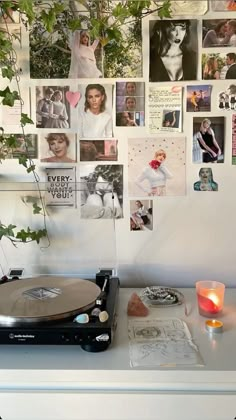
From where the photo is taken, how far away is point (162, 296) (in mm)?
1318

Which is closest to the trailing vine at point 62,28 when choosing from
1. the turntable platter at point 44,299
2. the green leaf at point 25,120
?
the green leaf at point 25,120

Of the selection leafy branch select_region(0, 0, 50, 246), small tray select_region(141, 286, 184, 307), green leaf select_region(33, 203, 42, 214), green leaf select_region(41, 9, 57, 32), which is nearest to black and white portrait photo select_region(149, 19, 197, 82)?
green leaf select_region(41, 9, 57, 32)

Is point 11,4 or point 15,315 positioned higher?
point 11,4

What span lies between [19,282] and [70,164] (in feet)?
1.42

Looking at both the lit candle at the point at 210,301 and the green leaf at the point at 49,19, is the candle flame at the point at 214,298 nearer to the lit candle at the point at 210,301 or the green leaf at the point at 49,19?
the lit candle at the point at 210,301

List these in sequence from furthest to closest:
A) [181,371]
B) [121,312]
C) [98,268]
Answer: [98,268]
[121,312]
[181,371]

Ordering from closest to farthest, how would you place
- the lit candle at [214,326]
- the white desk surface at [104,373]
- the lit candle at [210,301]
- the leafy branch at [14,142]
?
the white desk surface at [104,373], the lit candle at [214,326], the lit candle at [210,301], the leafy branch at [14,142]

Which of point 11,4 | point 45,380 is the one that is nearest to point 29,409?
point 45,380

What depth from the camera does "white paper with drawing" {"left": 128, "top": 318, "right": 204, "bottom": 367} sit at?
3.15 ft

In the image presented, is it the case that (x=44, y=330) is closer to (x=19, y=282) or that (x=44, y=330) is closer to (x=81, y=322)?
(x=81, y=322)

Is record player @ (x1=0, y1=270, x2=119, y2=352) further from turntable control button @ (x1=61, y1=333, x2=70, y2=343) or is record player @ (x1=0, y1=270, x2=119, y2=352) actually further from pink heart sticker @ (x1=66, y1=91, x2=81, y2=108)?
pink heart sticker @ (x1=66, y1=91, x2=81, y2=108)

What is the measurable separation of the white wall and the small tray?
0.14 metres

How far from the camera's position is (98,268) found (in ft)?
4.68

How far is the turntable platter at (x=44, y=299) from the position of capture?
39.5 inches
